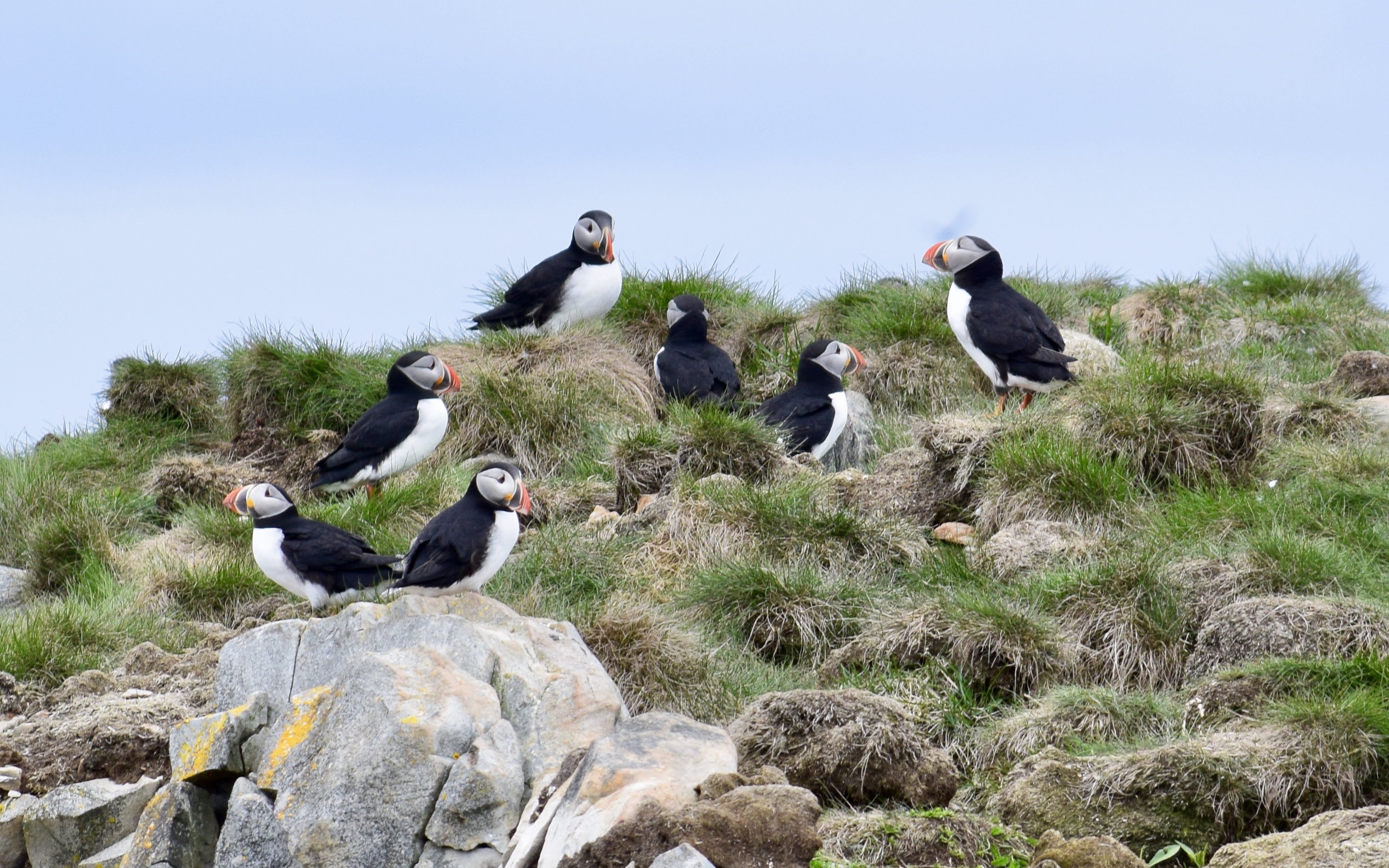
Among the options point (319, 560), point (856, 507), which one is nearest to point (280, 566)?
point (319, 560)

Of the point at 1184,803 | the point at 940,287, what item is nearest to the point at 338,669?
the point at 1184,803

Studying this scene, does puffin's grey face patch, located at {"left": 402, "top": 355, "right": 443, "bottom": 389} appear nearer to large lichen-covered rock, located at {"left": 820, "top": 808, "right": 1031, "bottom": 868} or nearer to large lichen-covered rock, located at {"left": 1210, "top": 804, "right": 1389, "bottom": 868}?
large lichen-covered rock, located at {"left": 820, "top": 808, "right": 1031, "bottom": 868}

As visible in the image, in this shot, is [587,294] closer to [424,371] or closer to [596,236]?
[596,236]

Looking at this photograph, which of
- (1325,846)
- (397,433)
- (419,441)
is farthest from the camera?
(419,441)

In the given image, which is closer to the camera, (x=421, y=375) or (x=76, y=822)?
(x=76, y=822)

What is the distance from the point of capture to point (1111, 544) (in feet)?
24.4

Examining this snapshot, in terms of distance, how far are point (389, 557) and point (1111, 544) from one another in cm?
362

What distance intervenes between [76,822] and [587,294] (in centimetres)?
682

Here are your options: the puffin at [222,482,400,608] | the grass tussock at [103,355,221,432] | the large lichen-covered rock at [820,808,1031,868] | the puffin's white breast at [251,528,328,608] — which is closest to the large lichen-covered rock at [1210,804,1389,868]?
the large lichen-covered rock at [820,808,1031,868]

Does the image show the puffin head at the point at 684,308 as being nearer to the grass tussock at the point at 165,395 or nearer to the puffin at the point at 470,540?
the grass tussock at the point at 165,395

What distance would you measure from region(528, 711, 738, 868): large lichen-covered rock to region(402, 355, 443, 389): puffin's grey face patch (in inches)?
197

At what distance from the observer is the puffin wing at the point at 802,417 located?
966 centimetres

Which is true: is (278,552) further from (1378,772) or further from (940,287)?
(940,287)

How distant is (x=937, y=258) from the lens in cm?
1059
